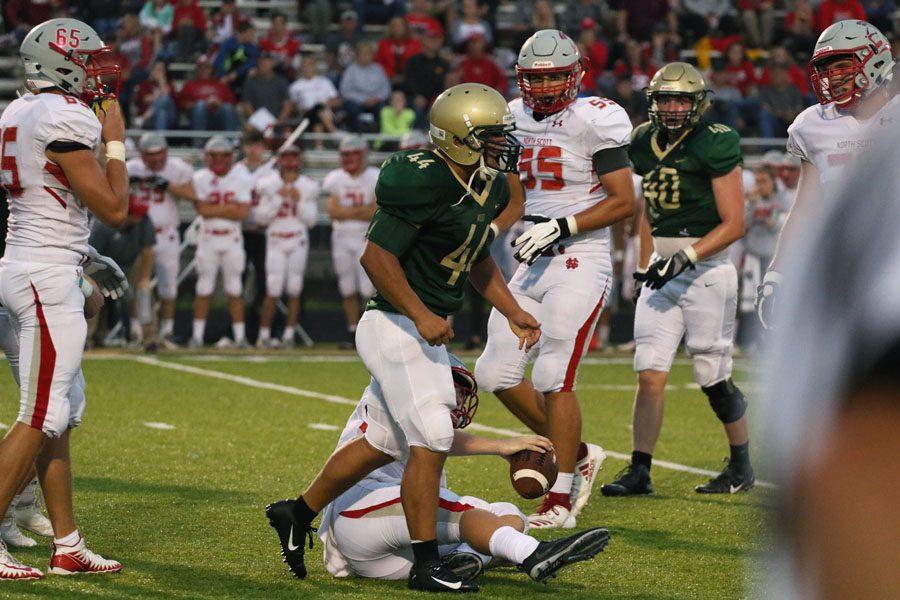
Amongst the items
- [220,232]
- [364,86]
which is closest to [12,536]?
[220,232]

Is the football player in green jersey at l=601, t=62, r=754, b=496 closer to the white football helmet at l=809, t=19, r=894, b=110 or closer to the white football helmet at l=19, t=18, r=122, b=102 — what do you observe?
the white football helmet at l=809, t=19, r=894, b=110

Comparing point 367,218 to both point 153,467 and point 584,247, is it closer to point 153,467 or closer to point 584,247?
point 153,467

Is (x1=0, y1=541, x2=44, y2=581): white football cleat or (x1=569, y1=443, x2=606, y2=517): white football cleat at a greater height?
(x1=0, y1=541, x2=44, y2=581): white football cleat

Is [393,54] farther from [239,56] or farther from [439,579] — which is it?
[439,579]

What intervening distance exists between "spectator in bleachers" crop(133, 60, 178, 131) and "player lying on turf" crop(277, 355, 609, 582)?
11648mm

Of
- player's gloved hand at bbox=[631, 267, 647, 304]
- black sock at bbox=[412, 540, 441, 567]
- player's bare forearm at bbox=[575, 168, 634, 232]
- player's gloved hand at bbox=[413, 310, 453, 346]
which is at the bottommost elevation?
black sock at bbox=[412, 540, 441, 567]

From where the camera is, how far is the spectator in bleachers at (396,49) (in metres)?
17.2

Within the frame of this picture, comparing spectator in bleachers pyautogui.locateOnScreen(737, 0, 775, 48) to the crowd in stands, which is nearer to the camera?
the crowd in stands

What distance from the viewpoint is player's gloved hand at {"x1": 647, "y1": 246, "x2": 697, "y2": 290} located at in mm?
6258

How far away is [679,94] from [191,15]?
11775mm

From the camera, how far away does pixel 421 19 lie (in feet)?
58.3

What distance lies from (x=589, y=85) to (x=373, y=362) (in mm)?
12087

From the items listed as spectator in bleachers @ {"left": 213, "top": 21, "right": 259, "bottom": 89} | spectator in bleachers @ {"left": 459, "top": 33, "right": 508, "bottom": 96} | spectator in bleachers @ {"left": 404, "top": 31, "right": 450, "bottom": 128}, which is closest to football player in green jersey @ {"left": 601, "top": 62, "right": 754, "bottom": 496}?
spectator in bleachers @ {"left": 459, "top": 33, "right": 508, "bottom": 96}

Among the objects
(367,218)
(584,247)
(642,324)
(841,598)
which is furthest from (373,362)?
(367,218)
